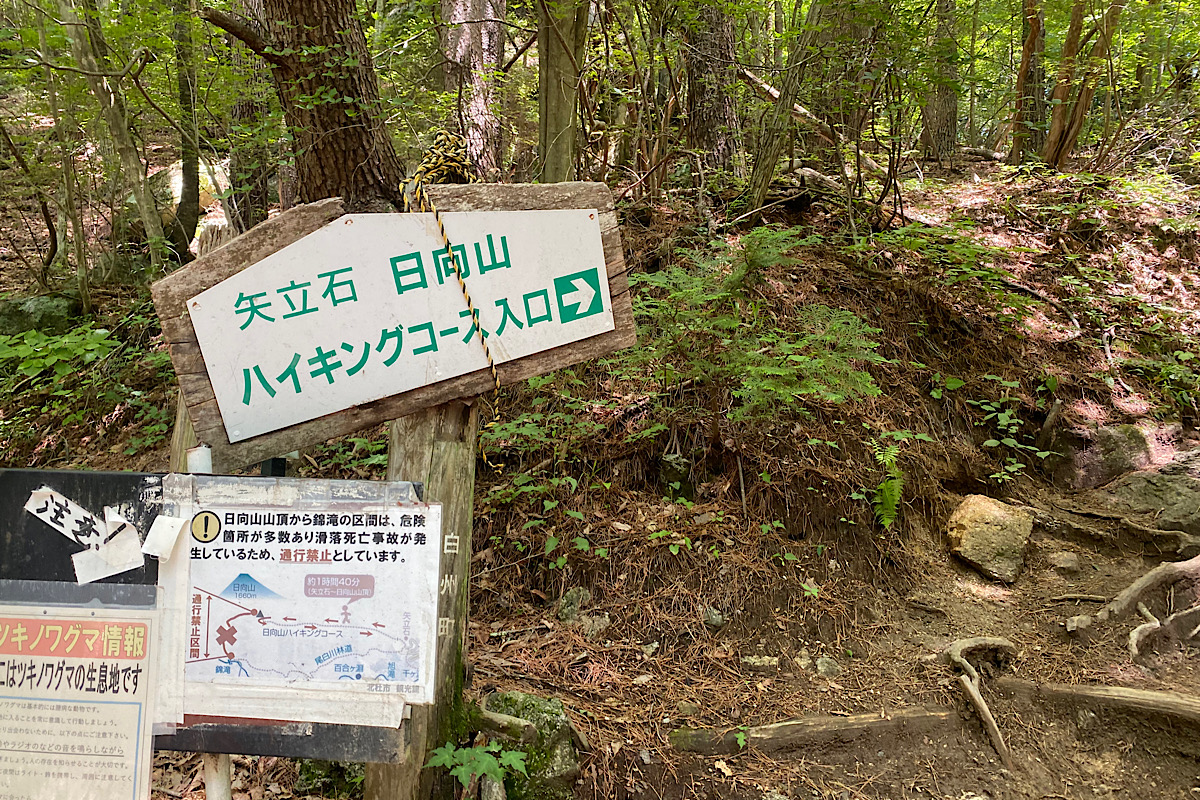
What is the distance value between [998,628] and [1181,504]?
1.84m

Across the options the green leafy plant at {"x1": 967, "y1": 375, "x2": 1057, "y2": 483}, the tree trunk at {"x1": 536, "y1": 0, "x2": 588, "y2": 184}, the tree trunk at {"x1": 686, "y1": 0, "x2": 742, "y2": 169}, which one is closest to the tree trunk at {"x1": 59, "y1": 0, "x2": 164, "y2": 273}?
the tree trunk at {"x1": 536, "y1": 0, "x2": 588, "y2": 184}

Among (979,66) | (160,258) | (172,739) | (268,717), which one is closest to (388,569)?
(268,717)

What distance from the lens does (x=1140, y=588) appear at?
→ 13.3ft

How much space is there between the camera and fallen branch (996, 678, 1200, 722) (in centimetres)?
344

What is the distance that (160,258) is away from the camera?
7109 mm

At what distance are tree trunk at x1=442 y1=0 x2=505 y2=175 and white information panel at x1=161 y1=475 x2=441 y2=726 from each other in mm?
4742

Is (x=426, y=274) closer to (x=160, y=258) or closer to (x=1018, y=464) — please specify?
(x=1018, y=464)

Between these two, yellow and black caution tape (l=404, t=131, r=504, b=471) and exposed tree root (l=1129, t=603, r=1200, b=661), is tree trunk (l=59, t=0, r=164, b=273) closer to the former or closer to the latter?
yellow and black caution tape (l=404, t=131, r=504, b=471)

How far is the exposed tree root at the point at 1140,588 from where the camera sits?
3.99m

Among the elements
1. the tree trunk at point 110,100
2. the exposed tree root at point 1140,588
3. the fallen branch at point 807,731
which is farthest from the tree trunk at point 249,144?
the exposed tree root at point 1140,588

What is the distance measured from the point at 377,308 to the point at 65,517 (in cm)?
97

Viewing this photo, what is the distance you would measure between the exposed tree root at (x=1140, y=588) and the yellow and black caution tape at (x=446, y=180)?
3.70 m

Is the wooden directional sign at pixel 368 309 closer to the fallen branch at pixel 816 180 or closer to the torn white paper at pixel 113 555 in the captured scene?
the torn white paper at pixel 113 555

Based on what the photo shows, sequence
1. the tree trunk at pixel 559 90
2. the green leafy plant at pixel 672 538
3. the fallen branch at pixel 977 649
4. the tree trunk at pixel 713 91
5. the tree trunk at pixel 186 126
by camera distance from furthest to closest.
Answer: the tree trunk at pixel 713 91
the tree trunk at pixel 186 126
the tree trunk at pixel 559 90
the green leafy plant at pixel 672 538
the fallen branch at pixel 977 649
